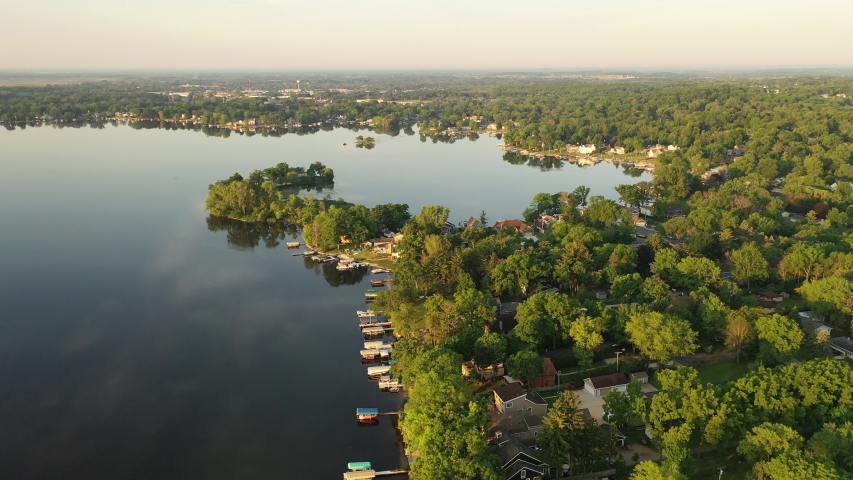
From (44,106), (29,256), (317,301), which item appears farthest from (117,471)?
(44,106)

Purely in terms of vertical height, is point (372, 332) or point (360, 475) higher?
point (372, 332)

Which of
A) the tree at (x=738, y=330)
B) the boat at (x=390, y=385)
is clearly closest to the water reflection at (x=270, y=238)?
the boat at (x=390, y=385)

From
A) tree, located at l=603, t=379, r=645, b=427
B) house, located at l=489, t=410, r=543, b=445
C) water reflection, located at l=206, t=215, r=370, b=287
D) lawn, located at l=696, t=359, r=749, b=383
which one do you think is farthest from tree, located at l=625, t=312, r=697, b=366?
water reflection, located at l=206, t=215, r=370, b=287

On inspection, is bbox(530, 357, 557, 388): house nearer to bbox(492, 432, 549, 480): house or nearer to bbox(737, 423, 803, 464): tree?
bbox(492, 432, 549, 480): house

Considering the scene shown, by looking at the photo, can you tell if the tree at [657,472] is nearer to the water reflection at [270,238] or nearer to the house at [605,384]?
the house at [605,384]

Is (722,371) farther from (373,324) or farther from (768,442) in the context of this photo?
(373,324)

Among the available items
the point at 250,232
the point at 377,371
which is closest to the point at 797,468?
the point at 377,371
